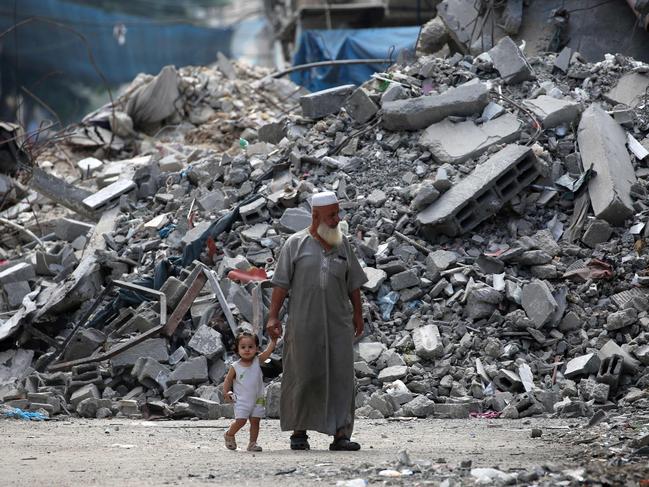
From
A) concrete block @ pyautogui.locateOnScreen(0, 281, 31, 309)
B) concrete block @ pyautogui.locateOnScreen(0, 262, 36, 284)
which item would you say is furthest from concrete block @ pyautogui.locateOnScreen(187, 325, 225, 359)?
concrete block @ pyautogui.locateOnScreen(0, 262, 36, 284)

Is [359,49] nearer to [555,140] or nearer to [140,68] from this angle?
[140,68]

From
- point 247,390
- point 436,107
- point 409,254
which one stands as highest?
point 436,107

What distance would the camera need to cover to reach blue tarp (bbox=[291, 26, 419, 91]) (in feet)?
69.9

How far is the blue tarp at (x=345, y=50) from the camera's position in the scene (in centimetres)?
2130

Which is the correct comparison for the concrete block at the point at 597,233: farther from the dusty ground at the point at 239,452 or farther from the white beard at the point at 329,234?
the white beard at the point at 329,234

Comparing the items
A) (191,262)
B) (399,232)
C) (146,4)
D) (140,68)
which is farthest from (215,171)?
(146,4)

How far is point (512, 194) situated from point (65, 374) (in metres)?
4.49

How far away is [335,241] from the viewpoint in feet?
20.3

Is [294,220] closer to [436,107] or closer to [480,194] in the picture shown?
[480,194]

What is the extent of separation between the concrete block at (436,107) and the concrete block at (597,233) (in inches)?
82.8

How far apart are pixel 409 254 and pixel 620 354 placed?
7.55ft

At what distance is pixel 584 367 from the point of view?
8.71 m

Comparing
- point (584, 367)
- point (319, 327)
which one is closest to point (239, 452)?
point (319, 327)

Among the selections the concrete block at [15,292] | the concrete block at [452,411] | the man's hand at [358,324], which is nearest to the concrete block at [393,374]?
the concrete block at [452,411]
